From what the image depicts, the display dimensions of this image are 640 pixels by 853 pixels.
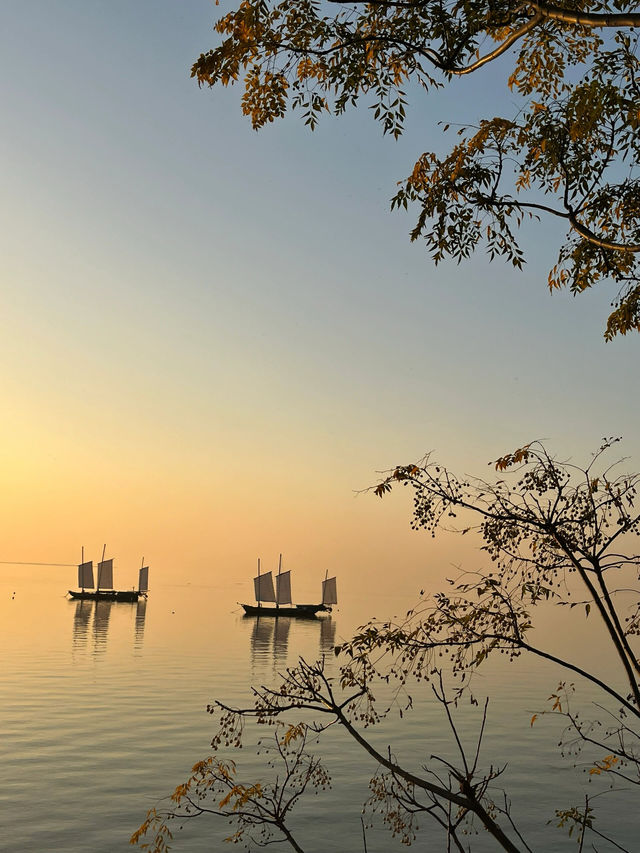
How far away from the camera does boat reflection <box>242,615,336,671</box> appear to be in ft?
218

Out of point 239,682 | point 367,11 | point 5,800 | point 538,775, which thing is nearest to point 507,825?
point 538,775

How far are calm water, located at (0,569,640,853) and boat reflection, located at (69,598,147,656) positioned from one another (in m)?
3.03

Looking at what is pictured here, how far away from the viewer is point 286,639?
89.2m

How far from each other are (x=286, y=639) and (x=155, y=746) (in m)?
60.7

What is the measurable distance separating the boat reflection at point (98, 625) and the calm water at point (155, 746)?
303cm

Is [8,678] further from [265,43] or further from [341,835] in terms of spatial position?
[265,43]

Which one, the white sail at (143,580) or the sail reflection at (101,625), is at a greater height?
the white sail at (143,580)

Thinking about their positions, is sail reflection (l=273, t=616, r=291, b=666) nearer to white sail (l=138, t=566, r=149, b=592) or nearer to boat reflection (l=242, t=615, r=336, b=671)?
boat reflection (l=242, t=615, r=336, b=671)

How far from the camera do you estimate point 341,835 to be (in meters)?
20.1

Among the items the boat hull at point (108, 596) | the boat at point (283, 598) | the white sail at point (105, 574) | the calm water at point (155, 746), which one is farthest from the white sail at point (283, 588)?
the calm water at point (155, 746)

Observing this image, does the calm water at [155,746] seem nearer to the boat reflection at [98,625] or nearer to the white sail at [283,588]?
the boat reflection at [98,625]

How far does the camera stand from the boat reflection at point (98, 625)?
7334 cm

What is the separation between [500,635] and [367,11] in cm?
691

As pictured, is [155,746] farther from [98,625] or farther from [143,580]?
[143,580]
